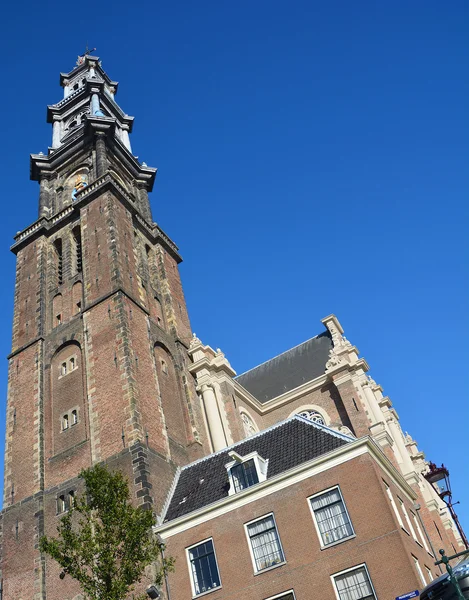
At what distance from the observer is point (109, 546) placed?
18.0 m

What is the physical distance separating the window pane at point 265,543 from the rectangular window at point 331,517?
5.15ft

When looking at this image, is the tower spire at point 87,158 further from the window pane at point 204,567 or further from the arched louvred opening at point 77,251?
the window pane at point 204,567

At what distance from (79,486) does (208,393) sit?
9204 millimetres

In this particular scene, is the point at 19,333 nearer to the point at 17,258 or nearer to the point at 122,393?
the point at 17,258

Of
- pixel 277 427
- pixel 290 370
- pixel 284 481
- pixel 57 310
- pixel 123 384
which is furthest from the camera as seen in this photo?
pixel 290 370

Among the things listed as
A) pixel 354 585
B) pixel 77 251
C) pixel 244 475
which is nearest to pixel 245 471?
pixel 244 475

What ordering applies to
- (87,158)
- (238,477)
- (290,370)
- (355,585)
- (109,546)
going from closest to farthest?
1. (109,546)
2. (355,585)
3. (238,477)
4. (290,370)
5. (87,158)

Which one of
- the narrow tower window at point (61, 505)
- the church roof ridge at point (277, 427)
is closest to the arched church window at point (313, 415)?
the church roof ridge at point (277, 427)

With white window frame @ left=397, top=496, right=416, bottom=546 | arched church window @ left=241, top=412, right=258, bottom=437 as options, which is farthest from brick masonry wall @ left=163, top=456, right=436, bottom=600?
arched church window @ left=241, top=412, right=258, bottom=437

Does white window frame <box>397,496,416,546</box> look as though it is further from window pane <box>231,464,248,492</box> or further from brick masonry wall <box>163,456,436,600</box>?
window pane <box>231,464,248,492</box>

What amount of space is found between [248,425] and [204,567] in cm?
1502

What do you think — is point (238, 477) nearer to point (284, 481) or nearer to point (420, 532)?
point (284, 481)

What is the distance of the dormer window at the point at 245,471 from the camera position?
72.9 feet

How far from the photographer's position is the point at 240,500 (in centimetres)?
2177
